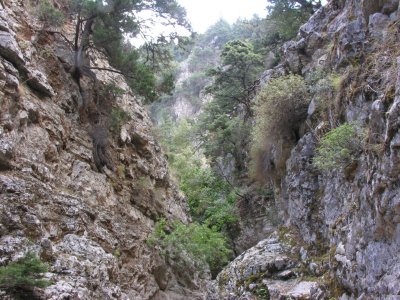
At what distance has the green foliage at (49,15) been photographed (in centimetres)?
1211

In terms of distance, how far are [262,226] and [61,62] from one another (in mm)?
10194

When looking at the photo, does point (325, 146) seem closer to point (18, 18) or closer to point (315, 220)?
point (315, 220)

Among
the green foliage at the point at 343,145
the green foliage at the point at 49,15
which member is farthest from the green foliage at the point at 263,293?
the green foliage at the point at 49,15

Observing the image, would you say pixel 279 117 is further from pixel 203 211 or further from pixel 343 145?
pixel 203 211

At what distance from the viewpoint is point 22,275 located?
575 centimetres

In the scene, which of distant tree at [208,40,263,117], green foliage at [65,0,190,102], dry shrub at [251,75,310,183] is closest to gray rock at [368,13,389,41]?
dry shrub at [251,75,310,183]

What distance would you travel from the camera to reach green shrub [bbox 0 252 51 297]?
559 centimetres

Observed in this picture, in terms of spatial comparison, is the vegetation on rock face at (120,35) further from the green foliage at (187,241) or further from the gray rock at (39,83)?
the green foliage at (187,241)

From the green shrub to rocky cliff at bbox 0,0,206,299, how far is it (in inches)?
26.3

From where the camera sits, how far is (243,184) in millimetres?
20453

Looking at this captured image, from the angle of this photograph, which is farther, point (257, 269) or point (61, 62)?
point (61, 62)

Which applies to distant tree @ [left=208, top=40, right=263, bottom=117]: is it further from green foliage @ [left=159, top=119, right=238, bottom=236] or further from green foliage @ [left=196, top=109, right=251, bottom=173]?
green foliage @ [left=159, top=119, right=238, bottom=236]

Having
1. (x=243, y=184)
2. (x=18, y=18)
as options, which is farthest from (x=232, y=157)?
(x=18, y=18)

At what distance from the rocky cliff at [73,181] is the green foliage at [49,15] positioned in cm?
40
